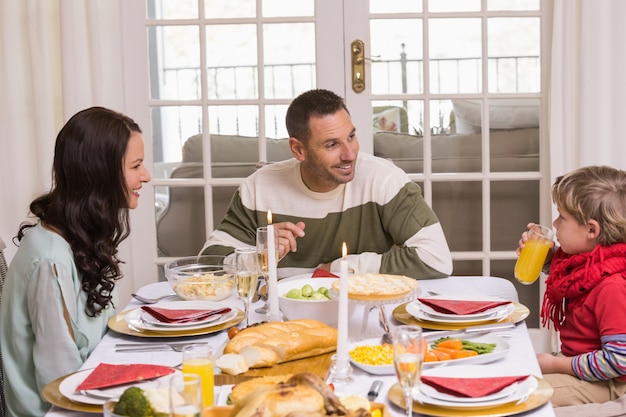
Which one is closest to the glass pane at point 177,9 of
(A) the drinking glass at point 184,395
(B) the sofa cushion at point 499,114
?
(B) the sofa cushion at point 499,114

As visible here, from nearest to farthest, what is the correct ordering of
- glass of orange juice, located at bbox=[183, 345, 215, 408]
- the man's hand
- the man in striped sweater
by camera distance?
glass of orange juice, located at bbox=[183, 345, 215, 408] → the man's hand → the man in striped sweater

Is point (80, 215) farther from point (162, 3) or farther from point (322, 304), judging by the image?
point (162, 3)

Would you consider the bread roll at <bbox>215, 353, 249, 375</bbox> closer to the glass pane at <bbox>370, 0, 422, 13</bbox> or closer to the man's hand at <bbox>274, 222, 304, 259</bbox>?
the man's hand at <bbox>274, 222, 304, 259</bbox>

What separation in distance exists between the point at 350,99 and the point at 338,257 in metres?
A: 1.26

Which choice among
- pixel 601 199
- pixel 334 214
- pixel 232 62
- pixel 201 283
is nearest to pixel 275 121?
pixel 232 62

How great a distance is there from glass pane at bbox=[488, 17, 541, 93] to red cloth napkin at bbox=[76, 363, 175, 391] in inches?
106

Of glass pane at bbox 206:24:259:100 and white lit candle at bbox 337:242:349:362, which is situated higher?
glass pane at bbox 206:24:259:100

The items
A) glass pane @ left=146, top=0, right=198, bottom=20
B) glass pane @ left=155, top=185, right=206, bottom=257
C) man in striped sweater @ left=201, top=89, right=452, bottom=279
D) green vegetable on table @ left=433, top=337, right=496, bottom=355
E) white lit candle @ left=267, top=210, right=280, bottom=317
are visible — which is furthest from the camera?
glass pane @ left=155, top=185, right=206, bottom=257

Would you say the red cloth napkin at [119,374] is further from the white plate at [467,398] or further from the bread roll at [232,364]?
the white plate at [467,398]

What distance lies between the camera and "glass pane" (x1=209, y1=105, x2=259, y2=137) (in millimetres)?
3959

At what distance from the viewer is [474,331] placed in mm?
1828

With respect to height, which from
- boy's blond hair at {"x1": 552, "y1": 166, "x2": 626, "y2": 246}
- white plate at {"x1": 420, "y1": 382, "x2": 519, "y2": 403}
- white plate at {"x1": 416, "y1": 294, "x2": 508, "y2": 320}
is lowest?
white plate at {"x1": 420, "y1": 382, "x2": 519, "y2": 403}

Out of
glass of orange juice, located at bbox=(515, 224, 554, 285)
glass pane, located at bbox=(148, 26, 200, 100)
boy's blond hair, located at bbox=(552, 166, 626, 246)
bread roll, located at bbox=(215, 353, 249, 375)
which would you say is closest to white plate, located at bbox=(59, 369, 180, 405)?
bread roll, located at bbox=(215, 353, 249, 375)

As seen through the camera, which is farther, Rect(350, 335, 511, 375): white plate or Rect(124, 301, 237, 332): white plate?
Rect(124, 301, 237, 332): white plate
